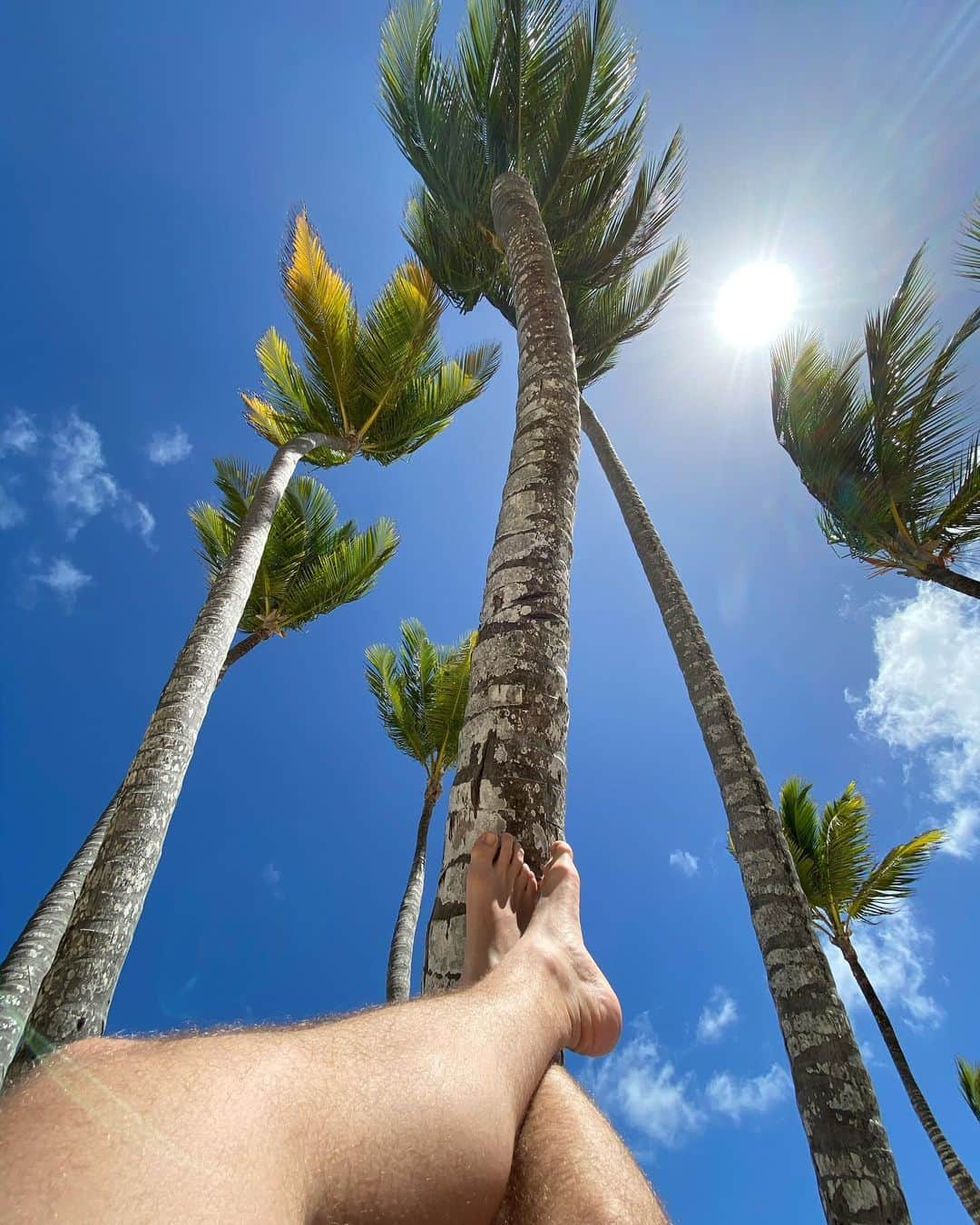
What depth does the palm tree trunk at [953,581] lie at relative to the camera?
6560 millimetres

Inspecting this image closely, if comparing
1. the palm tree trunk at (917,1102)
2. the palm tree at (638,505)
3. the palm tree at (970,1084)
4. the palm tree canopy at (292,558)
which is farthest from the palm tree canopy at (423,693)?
the palm tree at (970,1084)

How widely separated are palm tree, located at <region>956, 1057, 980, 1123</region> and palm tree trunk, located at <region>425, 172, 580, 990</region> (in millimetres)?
17082

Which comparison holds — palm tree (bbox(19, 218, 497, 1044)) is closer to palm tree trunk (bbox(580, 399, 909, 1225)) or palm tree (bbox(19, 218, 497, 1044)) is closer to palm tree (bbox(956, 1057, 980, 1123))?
palm tree trunk (bbox(580, 399, 909, 1225))

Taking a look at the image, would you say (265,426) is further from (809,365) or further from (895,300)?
(895,300)

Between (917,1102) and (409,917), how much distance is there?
7450mm

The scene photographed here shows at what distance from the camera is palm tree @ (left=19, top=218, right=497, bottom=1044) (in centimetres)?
338

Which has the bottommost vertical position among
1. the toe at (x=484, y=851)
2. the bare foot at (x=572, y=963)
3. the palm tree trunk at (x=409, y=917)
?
the bare foot at (x=572, y=963)

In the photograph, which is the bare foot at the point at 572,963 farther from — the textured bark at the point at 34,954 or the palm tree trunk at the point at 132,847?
the palm tree trunk at the point at 132,847

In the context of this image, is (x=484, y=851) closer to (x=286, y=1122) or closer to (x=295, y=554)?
(x=286, y=1122)

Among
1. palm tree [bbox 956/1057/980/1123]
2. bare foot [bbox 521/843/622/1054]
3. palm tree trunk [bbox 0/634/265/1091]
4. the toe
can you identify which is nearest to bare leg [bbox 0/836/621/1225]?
bare foot [bbox 521/843/622/1054]

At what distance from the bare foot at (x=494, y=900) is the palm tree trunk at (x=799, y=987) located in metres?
2.32

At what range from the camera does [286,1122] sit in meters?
0.76

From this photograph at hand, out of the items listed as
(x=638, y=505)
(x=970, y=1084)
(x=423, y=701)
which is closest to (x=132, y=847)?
(x=638, y=505)

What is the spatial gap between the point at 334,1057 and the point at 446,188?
6.77m
